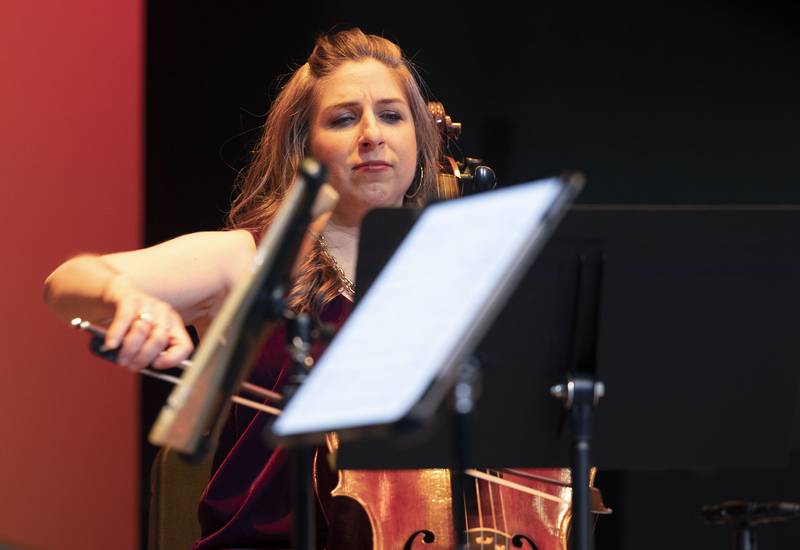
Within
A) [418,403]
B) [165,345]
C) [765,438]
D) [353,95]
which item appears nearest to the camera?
[418,403]

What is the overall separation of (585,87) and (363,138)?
0.88 meters

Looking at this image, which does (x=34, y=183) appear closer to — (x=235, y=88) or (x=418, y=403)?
(x=235, y=88)

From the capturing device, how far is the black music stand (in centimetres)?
128

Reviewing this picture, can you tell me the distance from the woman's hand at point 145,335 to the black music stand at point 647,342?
201 mm

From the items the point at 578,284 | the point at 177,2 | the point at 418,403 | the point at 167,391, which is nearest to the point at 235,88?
the point at 177,2

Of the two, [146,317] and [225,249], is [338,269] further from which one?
[146,317]

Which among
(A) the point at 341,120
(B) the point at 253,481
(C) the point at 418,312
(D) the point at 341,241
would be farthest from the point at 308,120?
(C) the point at 418,312

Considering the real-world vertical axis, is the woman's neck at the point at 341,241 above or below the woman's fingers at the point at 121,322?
above

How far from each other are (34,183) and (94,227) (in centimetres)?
16

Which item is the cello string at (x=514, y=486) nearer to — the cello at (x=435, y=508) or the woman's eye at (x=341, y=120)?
the cello at (x=435, y=508)

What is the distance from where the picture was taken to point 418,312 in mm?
982

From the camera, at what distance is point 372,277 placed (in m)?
1.29

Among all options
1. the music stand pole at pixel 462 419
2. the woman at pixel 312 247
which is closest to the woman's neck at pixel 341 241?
the woman at pixel 312 247

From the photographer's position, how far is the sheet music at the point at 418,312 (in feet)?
3.05
